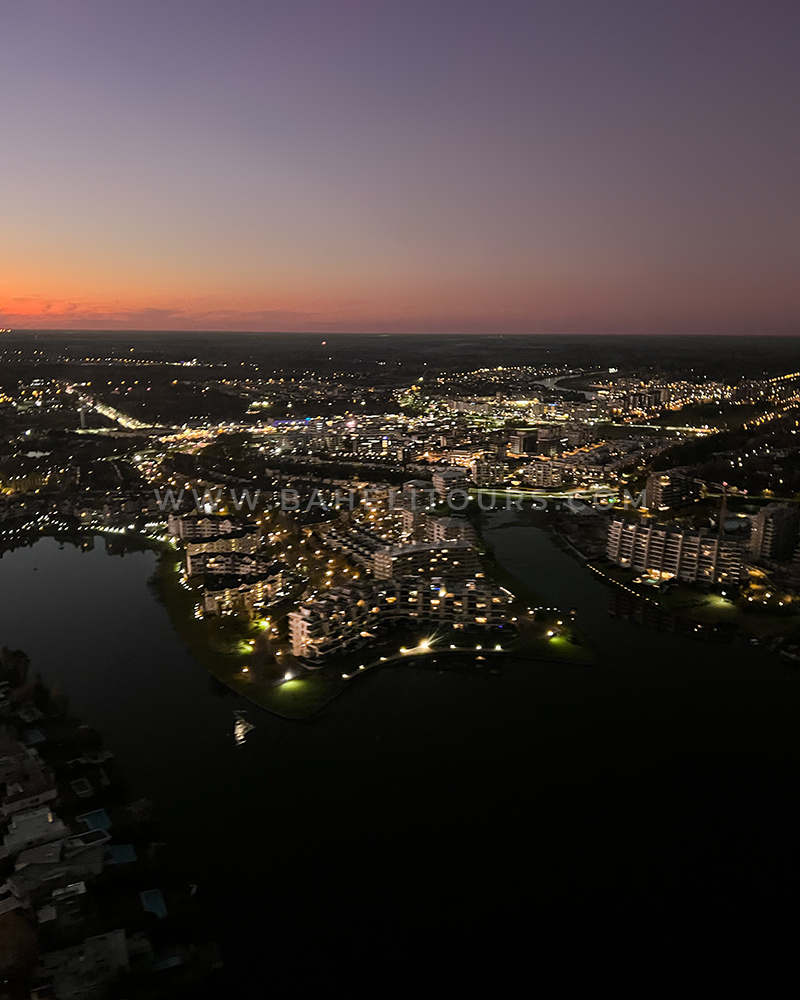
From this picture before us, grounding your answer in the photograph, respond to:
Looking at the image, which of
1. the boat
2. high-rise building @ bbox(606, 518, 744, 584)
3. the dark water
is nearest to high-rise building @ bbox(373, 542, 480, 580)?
the dark water

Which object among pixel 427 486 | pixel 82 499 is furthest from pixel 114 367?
pixel 427 486

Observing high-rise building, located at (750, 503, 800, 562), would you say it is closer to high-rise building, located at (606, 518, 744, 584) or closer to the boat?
high-rise building, located at (606, 518, 744, 584)

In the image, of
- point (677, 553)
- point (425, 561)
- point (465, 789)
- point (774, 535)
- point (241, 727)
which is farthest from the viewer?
point (774, 535)

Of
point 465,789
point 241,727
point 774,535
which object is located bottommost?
→ point 465,789

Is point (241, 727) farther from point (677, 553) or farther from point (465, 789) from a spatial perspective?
point (677, 553)

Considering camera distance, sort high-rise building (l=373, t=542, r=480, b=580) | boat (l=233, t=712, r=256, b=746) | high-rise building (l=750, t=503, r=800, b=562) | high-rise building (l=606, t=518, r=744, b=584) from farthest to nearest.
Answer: high-rise building (l=750, t=503, r=800, b=562) → high-rise building (l=606, t=518, r=744, b=584) → high-rise building (l=373, t=542, r=480, b=580) → boat (l=233, t=712, r=256, b=746)

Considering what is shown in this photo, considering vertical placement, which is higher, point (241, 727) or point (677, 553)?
point (677, 553)

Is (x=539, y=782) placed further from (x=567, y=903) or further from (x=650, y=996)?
(x=650, y=996)

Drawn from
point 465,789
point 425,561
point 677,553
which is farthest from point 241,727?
point 677,553

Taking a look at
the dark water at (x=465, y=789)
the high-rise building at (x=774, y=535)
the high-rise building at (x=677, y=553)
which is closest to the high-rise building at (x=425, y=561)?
the dark water at (x=465, y=789)

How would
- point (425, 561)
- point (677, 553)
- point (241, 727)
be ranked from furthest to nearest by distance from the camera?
point (677, 553) < point (425, 561) < point (241, 727)
